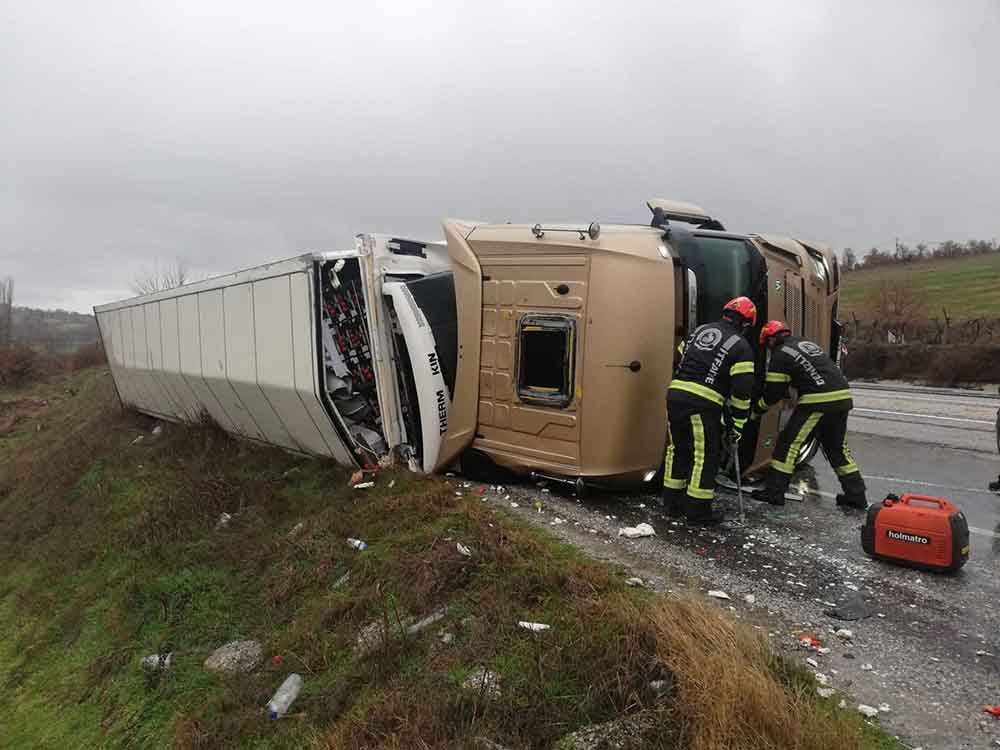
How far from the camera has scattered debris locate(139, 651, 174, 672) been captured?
459 cm

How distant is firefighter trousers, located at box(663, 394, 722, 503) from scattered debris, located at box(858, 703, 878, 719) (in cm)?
207

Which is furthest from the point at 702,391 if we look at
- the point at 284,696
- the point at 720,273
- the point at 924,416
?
the point at 924,416

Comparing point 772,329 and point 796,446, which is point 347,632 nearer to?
point 796,446

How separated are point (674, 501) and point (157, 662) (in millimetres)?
3797

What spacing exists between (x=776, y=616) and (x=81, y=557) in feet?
22.5

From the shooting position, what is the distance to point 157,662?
4660 millimetres

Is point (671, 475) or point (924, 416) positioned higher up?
point (671, 475)

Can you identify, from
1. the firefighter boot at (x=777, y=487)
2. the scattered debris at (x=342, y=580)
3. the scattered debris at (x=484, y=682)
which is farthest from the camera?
the firefighter boot at (x=777, y=487)

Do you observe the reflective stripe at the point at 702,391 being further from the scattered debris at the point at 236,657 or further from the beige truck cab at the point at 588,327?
the scattered debris at the point at 236,657

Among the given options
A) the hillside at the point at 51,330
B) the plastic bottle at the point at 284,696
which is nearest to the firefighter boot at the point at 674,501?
the plastic bottle at the point at 284,696

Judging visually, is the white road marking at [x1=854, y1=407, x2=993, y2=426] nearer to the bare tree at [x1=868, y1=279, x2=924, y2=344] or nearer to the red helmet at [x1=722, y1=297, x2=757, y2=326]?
the red helmet at [x1=722, y1=297, x2=757, y2=326]

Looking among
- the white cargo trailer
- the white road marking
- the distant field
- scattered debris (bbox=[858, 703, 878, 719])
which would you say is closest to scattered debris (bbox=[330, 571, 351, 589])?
the white cargo trailer

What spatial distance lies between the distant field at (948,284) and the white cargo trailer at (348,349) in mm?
19808

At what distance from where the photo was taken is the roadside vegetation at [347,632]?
2.58 meters
